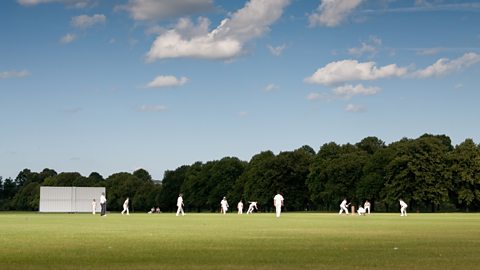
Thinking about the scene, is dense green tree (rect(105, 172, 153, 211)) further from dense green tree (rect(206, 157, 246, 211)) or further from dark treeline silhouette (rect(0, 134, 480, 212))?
dense green tree (rect(206, 157, 246, 211))

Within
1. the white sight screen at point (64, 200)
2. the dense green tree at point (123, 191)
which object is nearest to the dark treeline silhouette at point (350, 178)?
the dense green tree at point (123, 191)

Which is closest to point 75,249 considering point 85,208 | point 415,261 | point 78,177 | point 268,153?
point 415,261

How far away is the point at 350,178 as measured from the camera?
11975 centimetres

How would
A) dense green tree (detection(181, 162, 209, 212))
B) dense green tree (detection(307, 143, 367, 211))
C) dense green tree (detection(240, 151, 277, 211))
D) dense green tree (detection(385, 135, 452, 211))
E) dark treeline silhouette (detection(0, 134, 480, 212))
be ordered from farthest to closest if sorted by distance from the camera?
dense green tree (detection(181, 162, 209, 212)) < dense green tree (detection(240, 151, 277, 211)) < dense green tree (detection(307, 143, 367, 211)) < dark treeline silhouette (detection(0, 134, 480, 212)) < dense green tree (detection(385, 135, 452, 211))

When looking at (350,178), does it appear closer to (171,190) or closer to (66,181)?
(171,190)

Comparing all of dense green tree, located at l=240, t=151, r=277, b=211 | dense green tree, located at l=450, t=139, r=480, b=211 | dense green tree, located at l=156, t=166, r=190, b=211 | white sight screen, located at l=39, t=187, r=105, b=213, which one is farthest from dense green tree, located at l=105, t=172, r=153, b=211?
dense green tree, located at l=450, t=139, r=480, b=211

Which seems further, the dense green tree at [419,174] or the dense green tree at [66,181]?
the dense green tree at [66,181]

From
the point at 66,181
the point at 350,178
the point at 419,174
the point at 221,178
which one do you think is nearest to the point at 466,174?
the point at 419,174

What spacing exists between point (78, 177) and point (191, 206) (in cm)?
5038

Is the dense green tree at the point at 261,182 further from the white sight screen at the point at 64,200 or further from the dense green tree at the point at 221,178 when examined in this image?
the white sight screen at the point at 64,200

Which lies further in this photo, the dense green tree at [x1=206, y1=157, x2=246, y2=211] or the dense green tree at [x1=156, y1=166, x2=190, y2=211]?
the dense green tree at [x1=156, y1=166, x2=190, y2=211]

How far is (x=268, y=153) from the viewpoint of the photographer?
140 m

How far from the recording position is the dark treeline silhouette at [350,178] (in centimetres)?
10969

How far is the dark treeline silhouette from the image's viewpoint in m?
110
